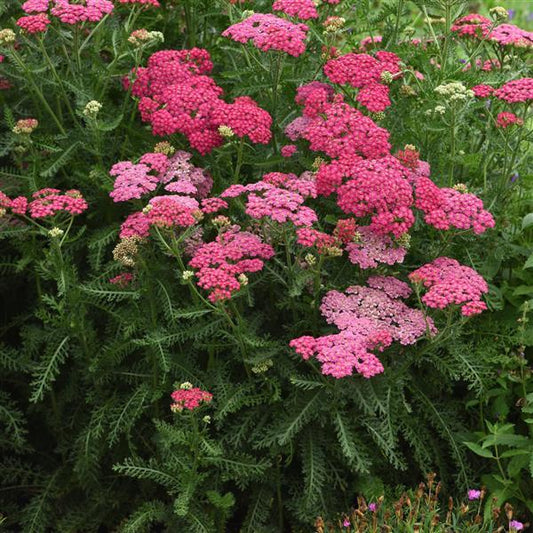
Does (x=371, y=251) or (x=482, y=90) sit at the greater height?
(x=482, y=90)

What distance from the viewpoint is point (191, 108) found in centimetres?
334

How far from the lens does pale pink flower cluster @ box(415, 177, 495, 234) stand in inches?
121

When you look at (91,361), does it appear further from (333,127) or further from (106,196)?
(333,127)

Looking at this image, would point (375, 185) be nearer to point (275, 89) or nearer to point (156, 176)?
point (275, 89)

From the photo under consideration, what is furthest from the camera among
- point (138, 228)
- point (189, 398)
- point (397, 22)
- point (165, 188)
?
point (397, 22)

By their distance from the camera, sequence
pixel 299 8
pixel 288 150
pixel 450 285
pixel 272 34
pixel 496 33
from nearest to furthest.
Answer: pixel 450 285 < pixel 272 34 < pixel 288 150 < pixel 299 8 < pixel 496 33

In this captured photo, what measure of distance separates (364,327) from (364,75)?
102 cm

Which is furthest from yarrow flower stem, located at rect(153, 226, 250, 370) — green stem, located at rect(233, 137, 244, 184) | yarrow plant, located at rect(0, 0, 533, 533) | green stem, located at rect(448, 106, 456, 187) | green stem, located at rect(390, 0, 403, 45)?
green stem, located at rect(390, 0, 403, 45)

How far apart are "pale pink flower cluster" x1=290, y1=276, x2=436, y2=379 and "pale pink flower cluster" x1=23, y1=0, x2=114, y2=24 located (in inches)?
54.7

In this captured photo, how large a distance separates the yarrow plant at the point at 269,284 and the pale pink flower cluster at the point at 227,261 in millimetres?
10

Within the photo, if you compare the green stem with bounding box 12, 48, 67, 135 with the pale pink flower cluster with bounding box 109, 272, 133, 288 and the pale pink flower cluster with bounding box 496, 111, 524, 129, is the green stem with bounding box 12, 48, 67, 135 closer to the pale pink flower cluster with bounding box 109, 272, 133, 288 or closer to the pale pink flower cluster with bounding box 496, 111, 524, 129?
the pale pink flower cluster with bounding box 109, 272, 133, 288

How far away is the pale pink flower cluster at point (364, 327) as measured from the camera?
279 cm

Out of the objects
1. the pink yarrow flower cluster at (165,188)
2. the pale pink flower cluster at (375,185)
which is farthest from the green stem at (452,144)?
the pink yarrow flower cluster at (165,188)

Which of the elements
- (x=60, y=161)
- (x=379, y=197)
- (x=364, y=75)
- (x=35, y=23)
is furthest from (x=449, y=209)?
(x=35, y=23)
